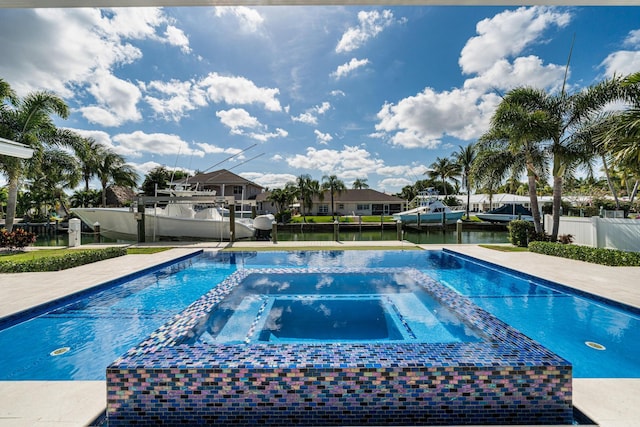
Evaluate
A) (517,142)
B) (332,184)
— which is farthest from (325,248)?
(332,184)

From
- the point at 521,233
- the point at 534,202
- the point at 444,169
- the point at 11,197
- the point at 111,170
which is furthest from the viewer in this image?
the point at 444,169

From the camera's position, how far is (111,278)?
740 centimetres

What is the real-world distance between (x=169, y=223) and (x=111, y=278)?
9.74 meters

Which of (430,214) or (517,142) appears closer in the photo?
(517,142)

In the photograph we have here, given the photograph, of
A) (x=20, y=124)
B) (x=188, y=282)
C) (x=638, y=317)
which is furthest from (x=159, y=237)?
(x=638, y=317)

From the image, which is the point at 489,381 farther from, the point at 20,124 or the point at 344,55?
the point at 20,124

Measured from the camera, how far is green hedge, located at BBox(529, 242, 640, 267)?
8.46 m

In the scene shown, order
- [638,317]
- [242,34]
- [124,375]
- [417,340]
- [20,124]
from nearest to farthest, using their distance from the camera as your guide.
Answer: [124,375]
[417,340]
[638,317]
[242,34]
[20,124]

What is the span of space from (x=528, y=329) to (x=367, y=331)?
2890 mm

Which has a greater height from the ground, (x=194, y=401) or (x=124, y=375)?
(x=124, y=375)

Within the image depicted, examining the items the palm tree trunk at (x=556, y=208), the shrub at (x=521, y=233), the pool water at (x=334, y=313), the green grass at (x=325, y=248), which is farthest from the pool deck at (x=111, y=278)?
the palm tree trunk at (x=556, y=208)

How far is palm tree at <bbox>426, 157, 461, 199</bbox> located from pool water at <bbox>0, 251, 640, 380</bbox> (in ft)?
116

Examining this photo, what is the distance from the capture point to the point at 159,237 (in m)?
17.1

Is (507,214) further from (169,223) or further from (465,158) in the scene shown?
(169,223)
